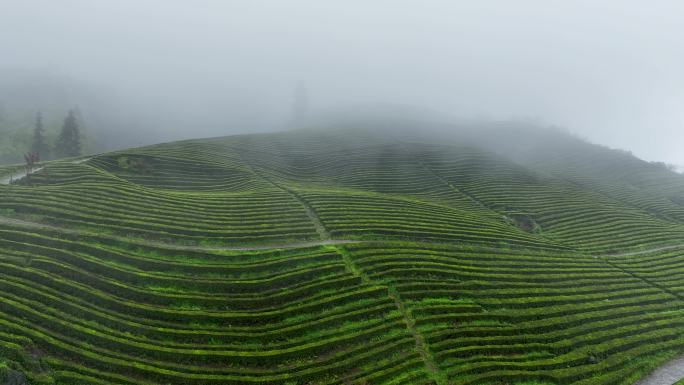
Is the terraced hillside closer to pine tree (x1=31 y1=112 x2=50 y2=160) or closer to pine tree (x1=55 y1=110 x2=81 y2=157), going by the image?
pine tree (x1=55 y1=110 x2=81 y2=157)

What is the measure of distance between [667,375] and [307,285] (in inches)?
1040

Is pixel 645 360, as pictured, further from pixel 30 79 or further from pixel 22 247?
pixel 30 79

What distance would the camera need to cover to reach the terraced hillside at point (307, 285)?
2209cm

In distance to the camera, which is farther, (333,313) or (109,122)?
(109,122)

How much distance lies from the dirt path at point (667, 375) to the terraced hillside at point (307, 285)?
0.54 m

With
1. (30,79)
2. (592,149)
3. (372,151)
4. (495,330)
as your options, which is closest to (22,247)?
(495,330)

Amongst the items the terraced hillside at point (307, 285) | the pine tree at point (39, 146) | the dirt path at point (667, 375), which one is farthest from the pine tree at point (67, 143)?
the dirt path at point (667, 375)

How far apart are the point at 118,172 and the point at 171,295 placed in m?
30.6

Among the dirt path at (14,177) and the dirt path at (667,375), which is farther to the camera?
the dirt path at (14,177)

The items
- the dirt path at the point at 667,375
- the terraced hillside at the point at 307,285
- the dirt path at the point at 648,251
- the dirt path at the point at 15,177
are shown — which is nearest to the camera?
the terraced hillside at the point at 307,285

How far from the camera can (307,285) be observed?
28562 millimetres

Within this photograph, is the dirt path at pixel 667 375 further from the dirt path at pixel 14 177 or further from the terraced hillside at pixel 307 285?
the dirt path at pixel 14 177

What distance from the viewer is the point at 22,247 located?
90.7ft

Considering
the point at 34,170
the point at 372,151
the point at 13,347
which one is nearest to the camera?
the point at 13,347
